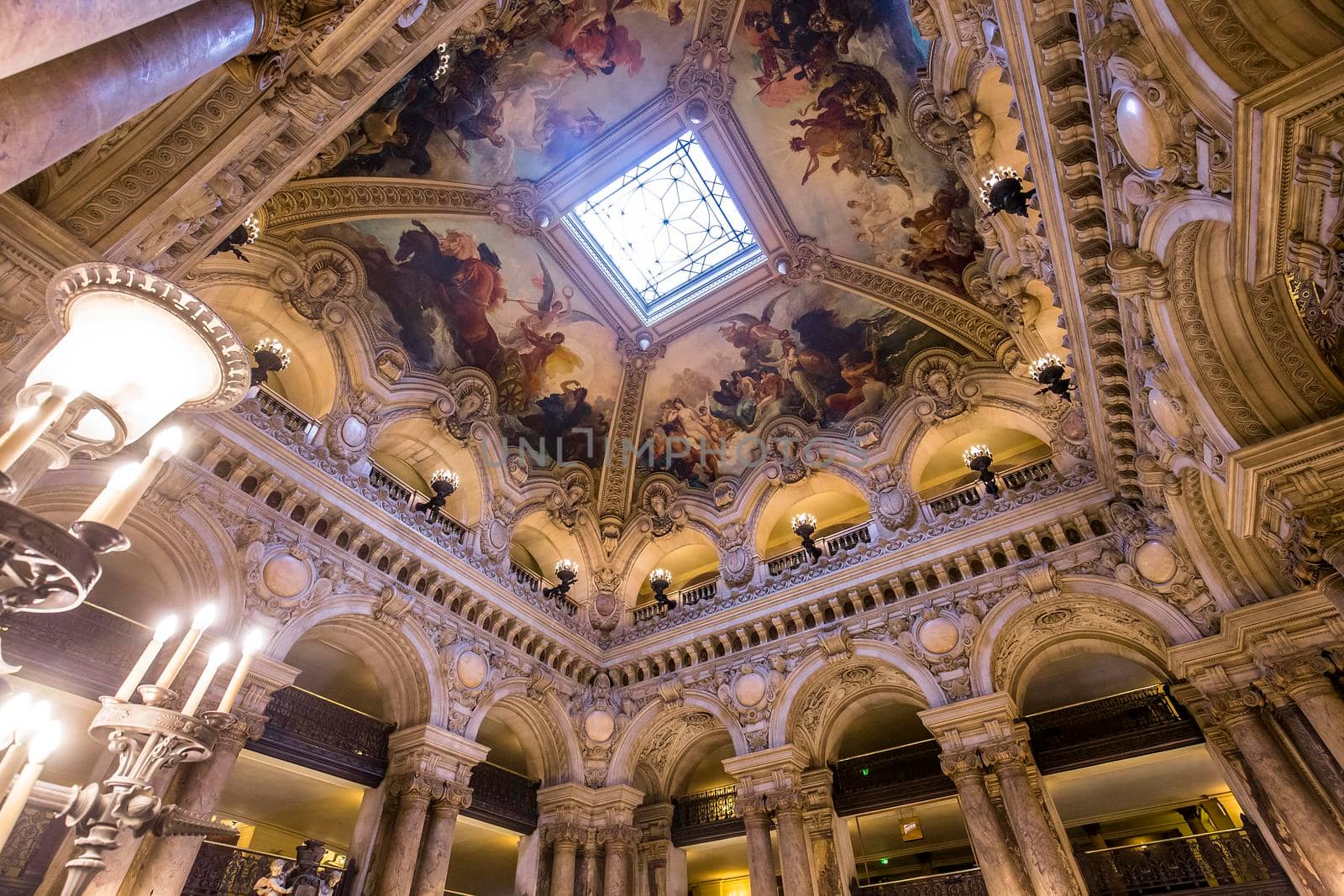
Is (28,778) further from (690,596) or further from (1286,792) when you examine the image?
(690,596)

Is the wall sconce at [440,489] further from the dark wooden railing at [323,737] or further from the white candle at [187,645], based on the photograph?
the white candle at [187,645]

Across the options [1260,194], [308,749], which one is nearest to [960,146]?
Answer: [1260,194]

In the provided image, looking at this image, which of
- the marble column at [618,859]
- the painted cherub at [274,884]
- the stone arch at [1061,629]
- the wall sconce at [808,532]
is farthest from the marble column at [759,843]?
the painted cherub at [274,884]

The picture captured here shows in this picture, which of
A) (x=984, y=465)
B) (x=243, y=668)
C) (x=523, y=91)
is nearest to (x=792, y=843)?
(x=984, y=465)

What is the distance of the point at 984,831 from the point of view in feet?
31.7

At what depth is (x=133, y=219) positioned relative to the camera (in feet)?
19.2

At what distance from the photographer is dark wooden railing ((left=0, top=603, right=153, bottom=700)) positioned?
7816 mm

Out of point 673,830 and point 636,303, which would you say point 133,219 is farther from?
point 673,830

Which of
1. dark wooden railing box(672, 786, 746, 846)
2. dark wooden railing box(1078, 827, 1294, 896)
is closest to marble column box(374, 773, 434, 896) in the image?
dark wooden railing box(672, 786, 746, 846)

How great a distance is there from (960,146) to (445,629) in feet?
36.6

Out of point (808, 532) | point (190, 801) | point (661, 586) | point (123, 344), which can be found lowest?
point (123, 344)

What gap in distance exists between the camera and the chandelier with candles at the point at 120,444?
2773 millimetres

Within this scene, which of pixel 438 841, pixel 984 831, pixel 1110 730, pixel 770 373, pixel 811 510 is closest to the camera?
pixel 984 831

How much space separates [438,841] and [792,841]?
17.9 ft
